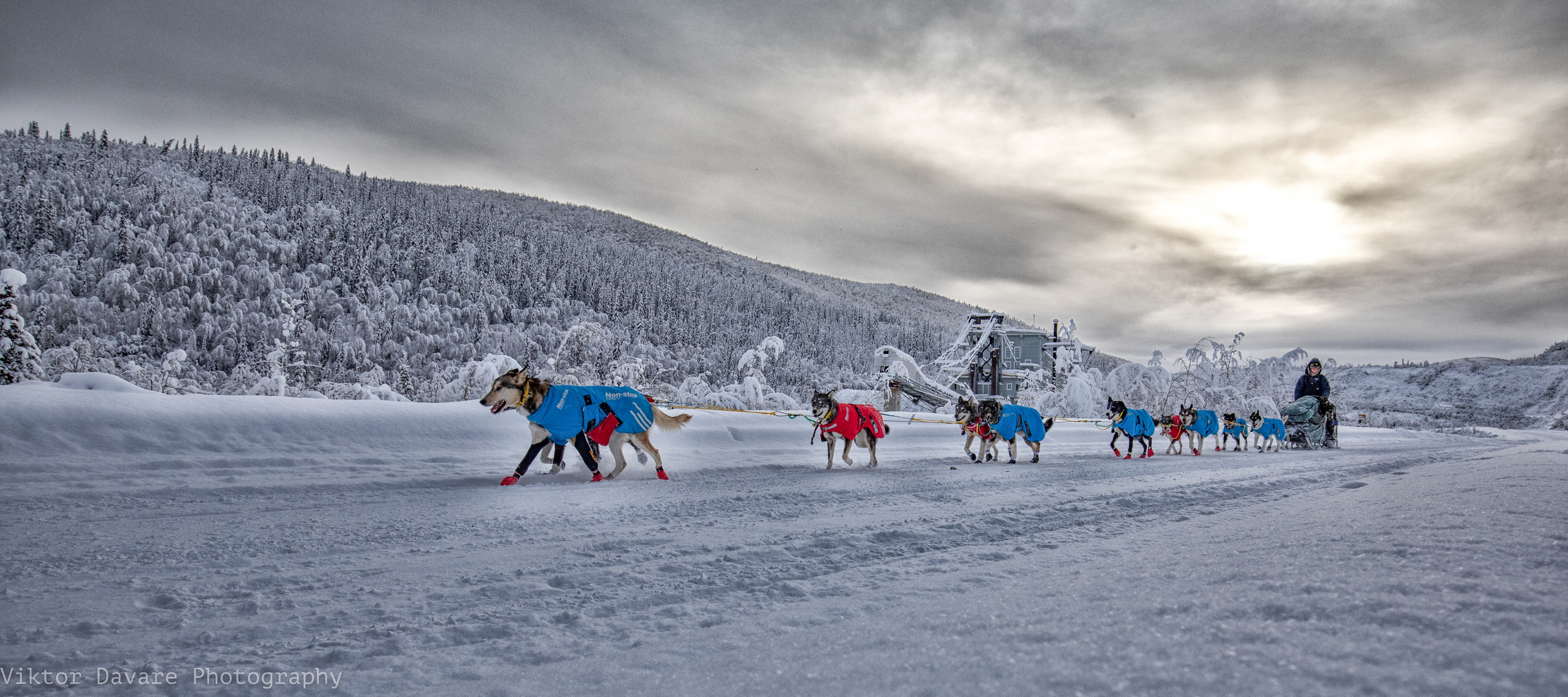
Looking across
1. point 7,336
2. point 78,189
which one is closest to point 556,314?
point 78,189

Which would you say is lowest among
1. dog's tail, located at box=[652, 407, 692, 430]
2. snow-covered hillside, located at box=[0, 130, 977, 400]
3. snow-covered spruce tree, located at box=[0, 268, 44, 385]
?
dog's tail, located at box=[652, 407, 692, 430]

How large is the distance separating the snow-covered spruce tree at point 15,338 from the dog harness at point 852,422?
20.0 metres

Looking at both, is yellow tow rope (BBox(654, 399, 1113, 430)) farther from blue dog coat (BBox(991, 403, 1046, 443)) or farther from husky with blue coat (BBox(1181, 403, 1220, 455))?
husky with blue coat (BBox(1181, 403, 1220, 455))


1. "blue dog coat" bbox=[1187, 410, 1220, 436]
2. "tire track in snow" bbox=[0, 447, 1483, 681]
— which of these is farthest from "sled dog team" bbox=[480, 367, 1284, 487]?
"blue dog coat" bbox=[1187, 410, 1220, 436]

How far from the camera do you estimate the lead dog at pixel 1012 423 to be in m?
12.8

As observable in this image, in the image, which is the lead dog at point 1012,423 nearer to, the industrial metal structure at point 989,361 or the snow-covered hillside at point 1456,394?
the industrial metal structure at point 989,361

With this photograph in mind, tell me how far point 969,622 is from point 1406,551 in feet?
6.16

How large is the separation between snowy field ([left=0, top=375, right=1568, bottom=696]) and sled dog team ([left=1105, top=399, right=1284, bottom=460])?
6.82 m

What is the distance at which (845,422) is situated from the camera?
11211 mm

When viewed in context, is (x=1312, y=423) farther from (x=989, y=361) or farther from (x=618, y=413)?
(x=989, y=361)

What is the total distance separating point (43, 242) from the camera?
7475 centimetres

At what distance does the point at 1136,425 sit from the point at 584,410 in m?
12.0

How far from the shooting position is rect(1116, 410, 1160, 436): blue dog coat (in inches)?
572

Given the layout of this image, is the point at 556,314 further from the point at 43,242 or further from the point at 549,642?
the point at 549,642
